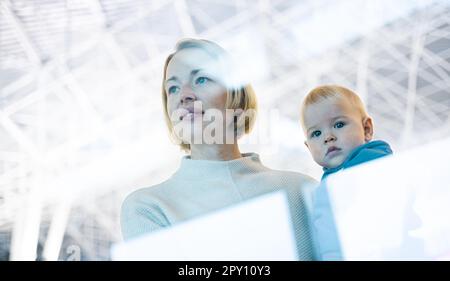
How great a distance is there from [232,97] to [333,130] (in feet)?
0.91

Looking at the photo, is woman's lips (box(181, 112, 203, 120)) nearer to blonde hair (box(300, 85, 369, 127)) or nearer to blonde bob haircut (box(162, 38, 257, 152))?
blonde bob haircut (box(162, 38, 257, 152))

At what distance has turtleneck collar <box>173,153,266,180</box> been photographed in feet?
5.19

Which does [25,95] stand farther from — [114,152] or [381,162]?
[381,162]

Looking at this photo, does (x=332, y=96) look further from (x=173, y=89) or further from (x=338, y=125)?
(x=173, y=89)

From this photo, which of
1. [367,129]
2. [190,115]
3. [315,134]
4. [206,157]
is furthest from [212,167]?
[367,129]

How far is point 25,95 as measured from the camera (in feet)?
5.36

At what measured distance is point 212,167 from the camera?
159 centimetres

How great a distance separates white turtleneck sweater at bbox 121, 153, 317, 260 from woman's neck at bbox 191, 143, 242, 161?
0.06 feet

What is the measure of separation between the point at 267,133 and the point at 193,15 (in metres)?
0.37

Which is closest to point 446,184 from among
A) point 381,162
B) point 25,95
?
point 381,162

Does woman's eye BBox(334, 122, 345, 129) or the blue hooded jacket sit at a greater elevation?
woman's eye BBox(334, 122, 345, 129)

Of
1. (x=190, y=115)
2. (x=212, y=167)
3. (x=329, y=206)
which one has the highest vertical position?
(x=190, y=115)

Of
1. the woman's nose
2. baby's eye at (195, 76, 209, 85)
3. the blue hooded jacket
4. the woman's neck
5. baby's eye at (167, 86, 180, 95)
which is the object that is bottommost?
the blue hooded jacket

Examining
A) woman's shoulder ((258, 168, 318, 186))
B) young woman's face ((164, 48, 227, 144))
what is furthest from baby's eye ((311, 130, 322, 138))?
young woman's face ((164, 48, 227, 144))
